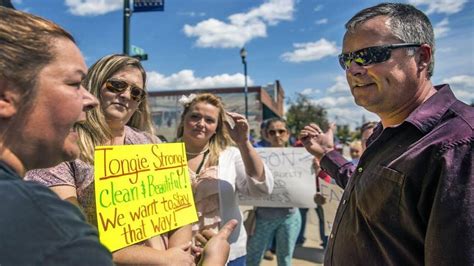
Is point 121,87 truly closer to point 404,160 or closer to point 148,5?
point 404,160

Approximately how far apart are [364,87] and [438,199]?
2.17 feet

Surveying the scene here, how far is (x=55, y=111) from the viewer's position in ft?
3.02

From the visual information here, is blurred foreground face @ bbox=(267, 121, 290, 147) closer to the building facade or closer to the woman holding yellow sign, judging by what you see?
the woman holding yellow sign

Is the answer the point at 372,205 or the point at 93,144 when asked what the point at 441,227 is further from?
the point at 93,144

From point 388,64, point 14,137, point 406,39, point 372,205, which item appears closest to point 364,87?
point 388,64

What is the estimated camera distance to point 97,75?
1.94m

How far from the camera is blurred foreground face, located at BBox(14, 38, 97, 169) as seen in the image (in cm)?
89

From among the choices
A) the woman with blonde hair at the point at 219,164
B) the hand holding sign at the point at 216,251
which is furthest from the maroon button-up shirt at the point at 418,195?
the woman with blonde hair at the point at 219,164

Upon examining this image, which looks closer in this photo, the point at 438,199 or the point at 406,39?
the point at 438,199

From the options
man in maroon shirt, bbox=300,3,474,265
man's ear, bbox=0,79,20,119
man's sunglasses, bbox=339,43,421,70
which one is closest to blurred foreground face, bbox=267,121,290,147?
man in maroon shirt, bbox=300,3,474,265

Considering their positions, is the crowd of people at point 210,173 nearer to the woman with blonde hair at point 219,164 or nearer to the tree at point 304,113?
the woman with blonde hair at point 219,164

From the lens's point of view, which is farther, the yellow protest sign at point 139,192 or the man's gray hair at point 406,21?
the man's gray hair at point 406,21

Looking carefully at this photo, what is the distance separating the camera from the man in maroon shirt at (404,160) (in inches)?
50.3

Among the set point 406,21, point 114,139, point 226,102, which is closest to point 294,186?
point 114,139
